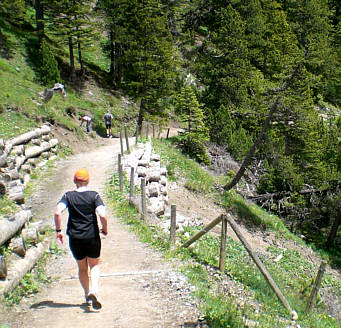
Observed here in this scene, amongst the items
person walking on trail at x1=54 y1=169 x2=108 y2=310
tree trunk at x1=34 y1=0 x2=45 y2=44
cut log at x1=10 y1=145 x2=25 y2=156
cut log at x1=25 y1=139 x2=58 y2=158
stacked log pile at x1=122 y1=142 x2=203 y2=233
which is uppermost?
tree trunk at x1=34 y1=0 x2=45 y2=44

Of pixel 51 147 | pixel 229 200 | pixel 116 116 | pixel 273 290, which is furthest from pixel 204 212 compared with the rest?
pixel 116 116

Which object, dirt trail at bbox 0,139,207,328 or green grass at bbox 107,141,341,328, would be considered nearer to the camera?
dirt trail at bbox 0,139,207,328

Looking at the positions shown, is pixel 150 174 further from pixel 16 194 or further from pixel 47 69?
pixel 47 69

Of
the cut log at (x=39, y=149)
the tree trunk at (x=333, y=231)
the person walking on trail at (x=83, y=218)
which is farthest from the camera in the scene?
the tree trunk at (x=333, y=231)

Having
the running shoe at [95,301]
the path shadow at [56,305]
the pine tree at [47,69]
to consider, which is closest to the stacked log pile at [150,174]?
the path shadow at [56,305]

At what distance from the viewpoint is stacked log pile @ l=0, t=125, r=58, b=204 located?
10.8 metres

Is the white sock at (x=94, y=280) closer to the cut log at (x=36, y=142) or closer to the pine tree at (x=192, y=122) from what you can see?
the cut log at (x=36, y=142)

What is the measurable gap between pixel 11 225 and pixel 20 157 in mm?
7519

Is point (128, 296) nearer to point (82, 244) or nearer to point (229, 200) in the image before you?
point (82, 244)

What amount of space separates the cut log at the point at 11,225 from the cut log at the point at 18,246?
0.51 ft

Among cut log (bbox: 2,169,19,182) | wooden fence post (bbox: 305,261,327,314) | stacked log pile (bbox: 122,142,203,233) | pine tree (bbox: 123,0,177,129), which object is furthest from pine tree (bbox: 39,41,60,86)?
wooden fence post (bbox: 305,261,327,314)

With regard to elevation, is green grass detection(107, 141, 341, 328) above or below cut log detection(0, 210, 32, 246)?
below

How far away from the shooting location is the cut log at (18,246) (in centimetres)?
→ 738

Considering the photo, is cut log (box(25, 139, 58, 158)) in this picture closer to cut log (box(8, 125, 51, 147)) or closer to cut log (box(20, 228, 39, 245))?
cut log (box(8, 125, 51, 147))
